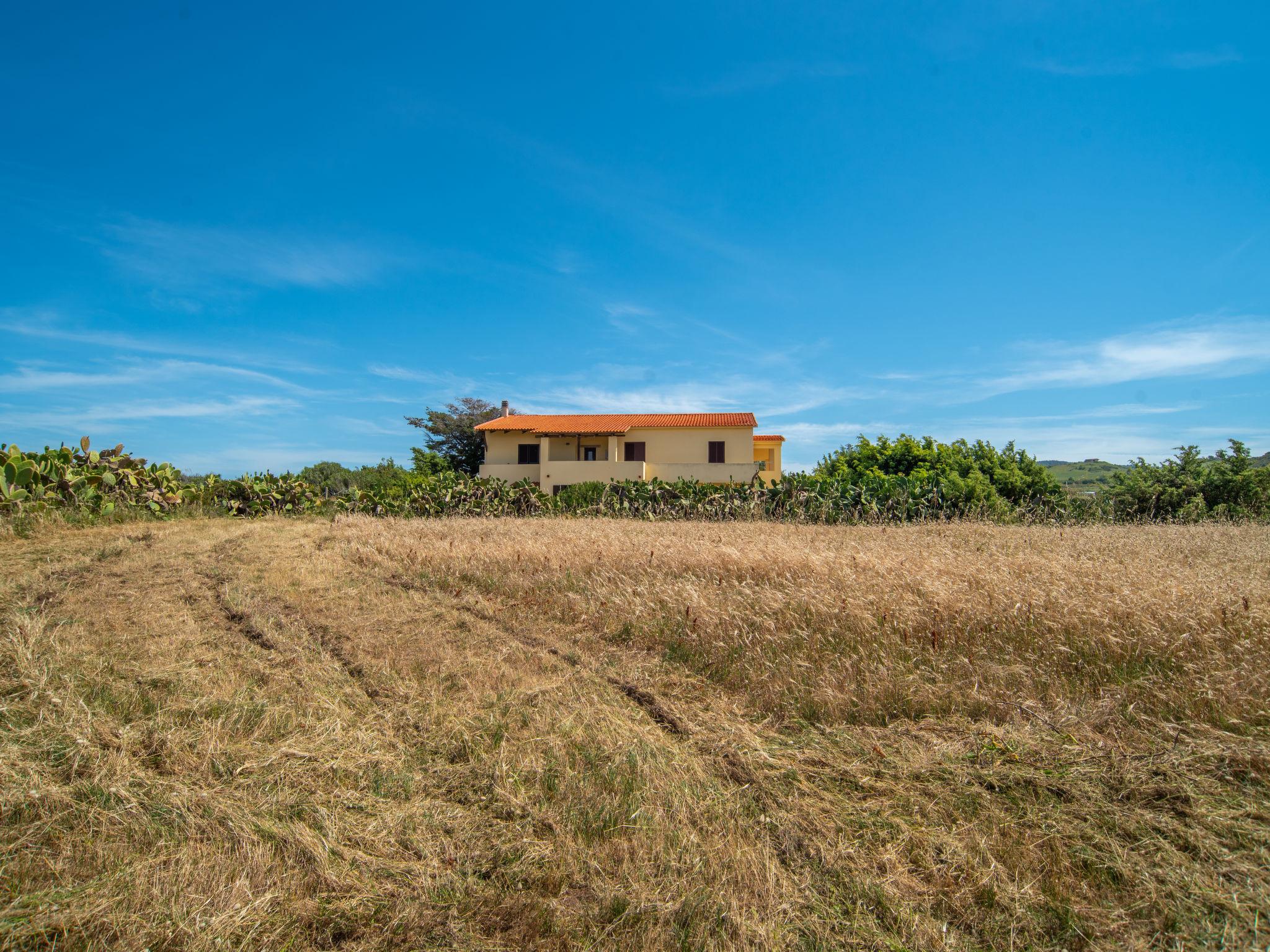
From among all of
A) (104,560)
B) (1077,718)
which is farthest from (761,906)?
(104,560)

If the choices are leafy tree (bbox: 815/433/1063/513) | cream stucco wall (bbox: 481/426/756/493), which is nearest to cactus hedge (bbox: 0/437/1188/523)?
leafy tree (bbox: 815/433/1063/513)

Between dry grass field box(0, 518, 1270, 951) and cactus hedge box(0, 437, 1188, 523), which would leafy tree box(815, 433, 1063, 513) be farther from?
dry grass field box(0, 518, 1270, 951)

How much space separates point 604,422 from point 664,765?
28819mm

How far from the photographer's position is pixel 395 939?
2.12 m

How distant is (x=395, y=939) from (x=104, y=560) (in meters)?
9.47

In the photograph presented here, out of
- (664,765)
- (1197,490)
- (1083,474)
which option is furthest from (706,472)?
(1083,474)

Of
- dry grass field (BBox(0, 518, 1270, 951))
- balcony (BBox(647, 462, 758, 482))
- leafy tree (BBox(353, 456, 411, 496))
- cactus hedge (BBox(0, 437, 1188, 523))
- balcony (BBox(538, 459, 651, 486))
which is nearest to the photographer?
dry grass field (BBox(0, 518, 1270, 951))

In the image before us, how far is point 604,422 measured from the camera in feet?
104

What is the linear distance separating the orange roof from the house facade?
0.12 ft

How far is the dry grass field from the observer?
2219 mm

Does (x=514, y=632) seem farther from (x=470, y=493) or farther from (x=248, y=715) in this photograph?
(x=470, y=493)

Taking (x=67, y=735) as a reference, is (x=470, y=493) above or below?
above

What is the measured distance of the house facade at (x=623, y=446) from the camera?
29219 millimetres

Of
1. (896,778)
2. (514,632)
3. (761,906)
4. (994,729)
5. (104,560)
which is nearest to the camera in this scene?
(761,906)
